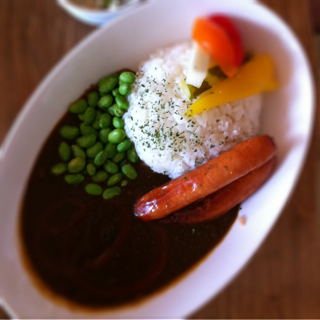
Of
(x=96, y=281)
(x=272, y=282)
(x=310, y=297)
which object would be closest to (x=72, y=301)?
(x=96, y=281)

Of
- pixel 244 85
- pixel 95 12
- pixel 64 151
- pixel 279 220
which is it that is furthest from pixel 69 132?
pixel 279 220

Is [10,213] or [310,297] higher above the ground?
[10,213]

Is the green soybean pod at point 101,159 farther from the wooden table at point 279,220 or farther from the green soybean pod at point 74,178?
the wooden table at point 279,220

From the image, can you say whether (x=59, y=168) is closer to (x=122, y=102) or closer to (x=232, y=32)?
(x=122, y=102)

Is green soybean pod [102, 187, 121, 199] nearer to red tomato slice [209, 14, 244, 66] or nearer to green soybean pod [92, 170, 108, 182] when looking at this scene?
green soybean pod [92, 170, 108, 182]

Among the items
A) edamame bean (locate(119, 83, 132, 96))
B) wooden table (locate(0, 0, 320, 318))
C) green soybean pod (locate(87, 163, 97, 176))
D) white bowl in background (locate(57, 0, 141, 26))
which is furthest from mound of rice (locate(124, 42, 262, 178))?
wooden table (locate(0, 0, 320, 318))

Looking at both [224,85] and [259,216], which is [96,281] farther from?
[224,85]
